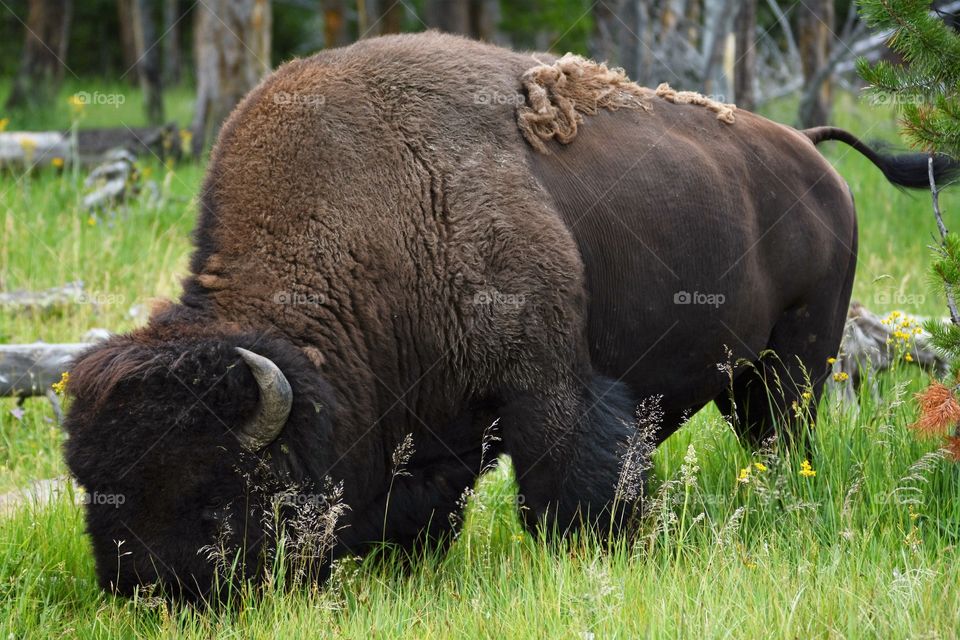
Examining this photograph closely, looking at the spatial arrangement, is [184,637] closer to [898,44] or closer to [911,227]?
[898,44]

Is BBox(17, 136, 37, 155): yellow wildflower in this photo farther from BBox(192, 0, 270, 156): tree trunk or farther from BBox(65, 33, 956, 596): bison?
BBox(65, 33, 956, 596): bison

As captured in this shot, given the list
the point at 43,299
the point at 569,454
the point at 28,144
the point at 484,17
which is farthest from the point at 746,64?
the point at 484,17

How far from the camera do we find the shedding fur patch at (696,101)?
4715mm

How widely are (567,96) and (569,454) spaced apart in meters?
1.51

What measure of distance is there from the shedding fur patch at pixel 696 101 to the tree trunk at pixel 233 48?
8.40 metres

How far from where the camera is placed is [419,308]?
13.1 ft

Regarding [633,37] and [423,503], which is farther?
[633,37]

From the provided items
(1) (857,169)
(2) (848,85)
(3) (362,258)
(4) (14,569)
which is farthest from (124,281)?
(2) (848,85)

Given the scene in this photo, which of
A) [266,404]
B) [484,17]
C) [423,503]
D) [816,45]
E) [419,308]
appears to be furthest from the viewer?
[484,17]

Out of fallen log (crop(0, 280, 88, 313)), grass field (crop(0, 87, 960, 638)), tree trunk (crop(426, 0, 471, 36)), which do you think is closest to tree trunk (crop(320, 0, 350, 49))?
tree trunk (crop(426, 0, 471, 36))

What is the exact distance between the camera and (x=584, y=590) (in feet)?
11.7

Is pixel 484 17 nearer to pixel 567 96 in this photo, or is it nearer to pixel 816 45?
pixel 816 45

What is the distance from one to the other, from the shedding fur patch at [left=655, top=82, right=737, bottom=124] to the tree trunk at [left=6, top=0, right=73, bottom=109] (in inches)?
495

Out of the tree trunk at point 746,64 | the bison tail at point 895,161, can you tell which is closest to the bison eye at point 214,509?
the bison tail at point 895,161
